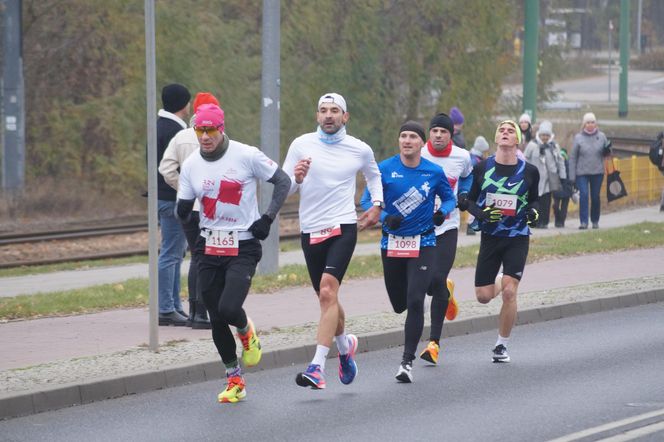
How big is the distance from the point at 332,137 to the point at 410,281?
1.21m

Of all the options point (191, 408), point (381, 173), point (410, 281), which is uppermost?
point (381, 173)

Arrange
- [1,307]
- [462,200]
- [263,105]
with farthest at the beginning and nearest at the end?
[263,105] → [1,307] → [462,200]

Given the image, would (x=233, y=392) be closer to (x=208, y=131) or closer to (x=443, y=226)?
(x=208, y=131)

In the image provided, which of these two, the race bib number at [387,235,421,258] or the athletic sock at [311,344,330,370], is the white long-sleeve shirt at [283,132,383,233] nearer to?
the race bib number at [387,235,421,258]

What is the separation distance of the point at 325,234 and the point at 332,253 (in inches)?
5.4

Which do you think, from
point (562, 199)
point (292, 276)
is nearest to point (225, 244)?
point (292, 276)

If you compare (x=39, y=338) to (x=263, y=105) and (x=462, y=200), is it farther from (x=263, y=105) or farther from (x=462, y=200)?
(x=263, y=105)

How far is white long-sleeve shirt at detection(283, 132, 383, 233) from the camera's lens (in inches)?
400

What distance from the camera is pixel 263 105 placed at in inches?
631

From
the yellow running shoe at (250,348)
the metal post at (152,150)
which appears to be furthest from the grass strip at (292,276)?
the yellow running shoe at (250,348)

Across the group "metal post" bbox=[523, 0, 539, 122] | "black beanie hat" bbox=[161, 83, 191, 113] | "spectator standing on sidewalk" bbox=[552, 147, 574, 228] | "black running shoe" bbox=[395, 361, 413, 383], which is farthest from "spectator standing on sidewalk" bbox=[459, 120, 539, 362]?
"metal post" bbox=[523, 0, 539, 122]

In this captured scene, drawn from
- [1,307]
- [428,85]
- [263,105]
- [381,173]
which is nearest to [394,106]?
[428,85]

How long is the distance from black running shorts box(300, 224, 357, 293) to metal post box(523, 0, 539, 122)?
20791 mm

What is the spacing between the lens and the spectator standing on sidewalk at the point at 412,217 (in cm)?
1058
